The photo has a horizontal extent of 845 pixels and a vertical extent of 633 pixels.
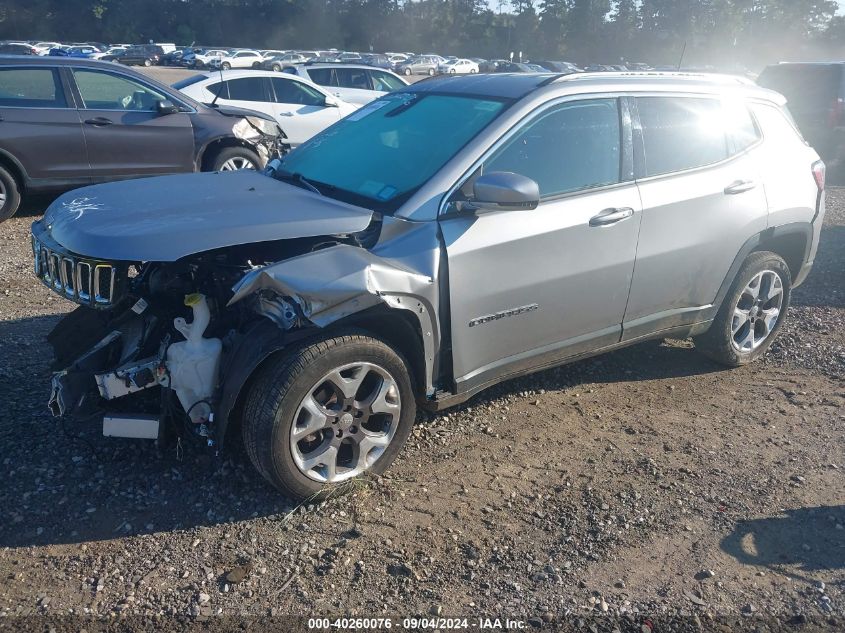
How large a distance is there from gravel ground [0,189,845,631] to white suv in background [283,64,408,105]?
34.9ft

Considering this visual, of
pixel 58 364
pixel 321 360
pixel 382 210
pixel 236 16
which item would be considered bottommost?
pixel 58 364

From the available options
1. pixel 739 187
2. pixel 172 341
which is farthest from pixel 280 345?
pixel 739 187

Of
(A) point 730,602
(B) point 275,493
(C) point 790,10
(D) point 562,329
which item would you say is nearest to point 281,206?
(B) point 275,493

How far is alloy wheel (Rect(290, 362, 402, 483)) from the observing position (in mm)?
3389

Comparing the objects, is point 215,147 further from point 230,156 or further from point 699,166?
point 699,166

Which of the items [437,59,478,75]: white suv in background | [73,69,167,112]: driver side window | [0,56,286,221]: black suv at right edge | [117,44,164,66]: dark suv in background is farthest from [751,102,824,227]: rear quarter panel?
[117,44,164,66]: dark suv in background

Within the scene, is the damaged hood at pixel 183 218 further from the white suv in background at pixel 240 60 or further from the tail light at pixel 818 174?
the white suv in background at pixel 240 60

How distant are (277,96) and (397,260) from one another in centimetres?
915

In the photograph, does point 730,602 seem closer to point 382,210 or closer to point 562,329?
point 562,329

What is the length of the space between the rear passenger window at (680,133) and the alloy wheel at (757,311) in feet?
3.14

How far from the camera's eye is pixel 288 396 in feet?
10.6

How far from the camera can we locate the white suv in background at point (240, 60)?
4859 centimetres

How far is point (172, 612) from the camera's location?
283 cm

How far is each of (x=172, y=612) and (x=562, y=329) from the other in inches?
93.2
